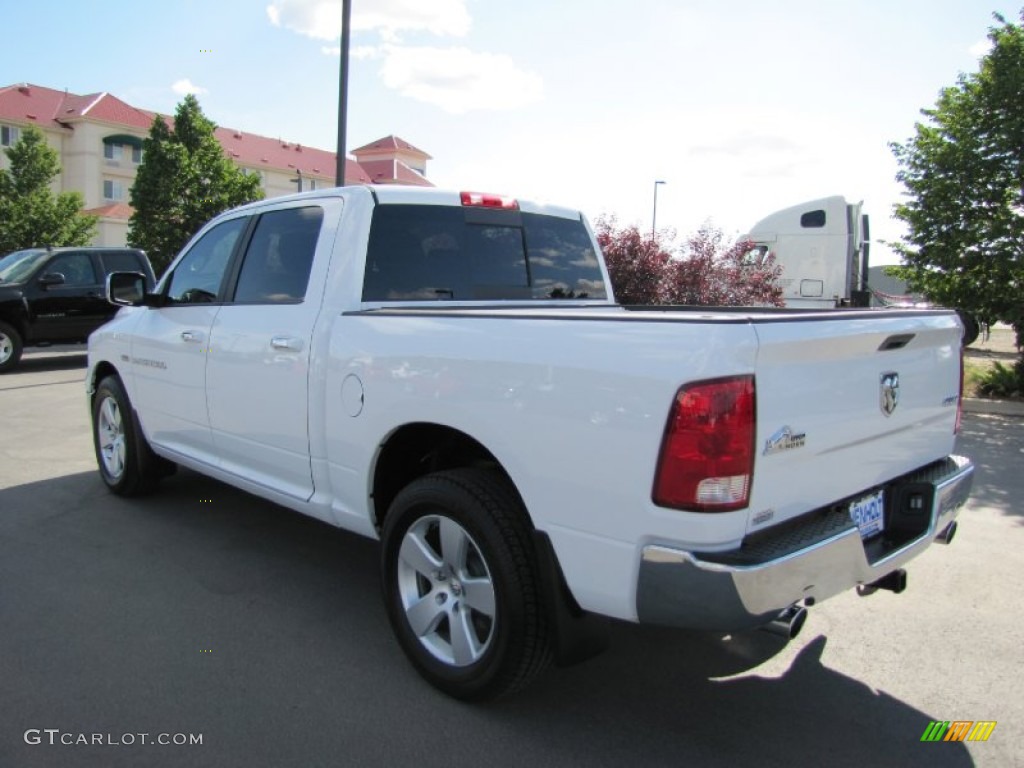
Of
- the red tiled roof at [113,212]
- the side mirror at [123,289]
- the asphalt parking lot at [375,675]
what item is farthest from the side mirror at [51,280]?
the red tiled roof at [113,212]

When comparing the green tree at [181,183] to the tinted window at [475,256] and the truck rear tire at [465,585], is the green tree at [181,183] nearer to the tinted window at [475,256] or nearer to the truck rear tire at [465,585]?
the tinted window at [475,256]

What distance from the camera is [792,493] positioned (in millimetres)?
2406

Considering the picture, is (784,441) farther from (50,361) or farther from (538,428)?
(50,361)

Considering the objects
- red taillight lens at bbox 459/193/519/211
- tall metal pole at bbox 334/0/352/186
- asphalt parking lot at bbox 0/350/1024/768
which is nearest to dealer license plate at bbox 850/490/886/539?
asphalt parking lot at bbox 0/350/1024/768

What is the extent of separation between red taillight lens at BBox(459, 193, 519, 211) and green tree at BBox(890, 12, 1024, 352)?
8.85 metres

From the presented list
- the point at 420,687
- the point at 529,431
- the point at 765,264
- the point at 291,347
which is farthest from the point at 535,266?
the point at 765,264

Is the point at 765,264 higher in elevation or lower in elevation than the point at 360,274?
higher

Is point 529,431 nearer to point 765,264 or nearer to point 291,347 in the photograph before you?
point 291,347

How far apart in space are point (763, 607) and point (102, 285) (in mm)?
13921

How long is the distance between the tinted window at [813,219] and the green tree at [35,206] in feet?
96.6

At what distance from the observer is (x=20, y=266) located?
525 inches

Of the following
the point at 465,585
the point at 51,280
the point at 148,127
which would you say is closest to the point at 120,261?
the point at 51,280

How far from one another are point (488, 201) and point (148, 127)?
58.8 metres

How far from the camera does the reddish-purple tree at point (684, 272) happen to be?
490 inches
